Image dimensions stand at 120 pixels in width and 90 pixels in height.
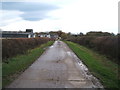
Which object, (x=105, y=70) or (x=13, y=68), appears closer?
(x=105, y=70)

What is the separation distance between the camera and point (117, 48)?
17875 millimetres

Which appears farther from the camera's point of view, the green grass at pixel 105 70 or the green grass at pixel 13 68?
the green grass at pixel 13 68

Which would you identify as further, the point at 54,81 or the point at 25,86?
the point at 54,81

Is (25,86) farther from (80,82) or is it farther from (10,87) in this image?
(80,82)

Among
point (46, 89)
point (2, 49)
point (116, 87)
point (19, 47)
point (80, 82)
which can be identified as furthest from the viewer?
point (19, 47)

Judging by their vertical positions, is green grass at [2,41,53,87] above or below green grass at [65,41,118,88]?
above

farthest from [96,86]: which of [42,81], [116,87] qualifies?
[42,81]

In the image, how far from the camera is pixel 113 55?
19.6 m

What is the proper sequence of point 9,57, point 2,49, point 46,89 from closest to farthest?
1. point 46,89
2. point 2,49
3. point 9,57

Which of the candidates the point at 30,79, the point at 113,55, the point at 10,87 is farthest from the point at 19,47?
the point at 10,87

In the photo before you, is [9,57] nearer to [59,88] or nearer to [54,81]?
[54,81]

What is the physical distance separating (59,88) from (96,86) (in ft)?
4.85

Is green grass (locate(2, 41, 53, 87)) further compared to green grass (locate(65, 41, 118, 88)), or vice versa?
green grass (locate(2, 41, 53, 87))

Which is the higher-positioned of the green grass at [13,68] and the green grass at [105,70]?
the green grass at [13,68]
